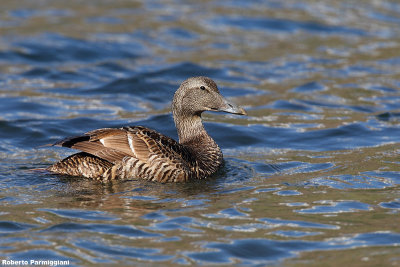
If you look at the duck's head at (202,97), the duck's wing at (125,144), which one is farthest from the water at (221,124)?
the duck's head at (202,97)

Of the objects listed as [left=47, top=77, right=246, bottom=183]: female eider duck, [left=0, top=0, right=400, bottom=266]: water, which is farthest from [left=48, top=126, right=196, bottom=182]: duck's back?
[left=0, top=0, right=400, bottom=266]: water

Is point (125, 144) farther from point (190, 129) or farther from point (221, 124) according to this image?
point (221, 124)

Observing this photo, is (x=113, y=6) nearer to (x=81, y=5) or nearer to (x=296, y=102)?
(x=81, y=5)

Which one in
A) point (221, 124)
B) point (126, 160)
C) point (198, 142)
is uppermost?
point (221, 124)

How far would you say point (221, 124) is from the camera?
38.9ft

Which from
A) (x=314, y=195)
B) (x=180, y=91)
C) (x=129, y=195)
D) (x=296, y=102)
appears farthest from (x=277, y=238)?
(x=296, y=102)

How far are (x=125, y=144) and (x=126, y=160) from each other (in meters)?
0.19

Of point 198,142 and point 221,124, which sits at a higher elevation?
point 221,124

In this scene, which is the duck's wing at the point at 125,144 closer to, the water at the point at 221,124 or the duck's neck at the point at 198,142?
the water at the point at 221,124

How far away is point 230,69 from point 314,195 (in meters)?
7.62

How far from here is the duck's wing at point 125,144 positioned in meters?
8.13

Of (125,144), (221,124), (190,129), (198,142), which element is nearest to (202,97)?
(190,129)

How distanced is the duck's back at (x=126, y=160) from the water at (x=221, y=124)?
0.19 m

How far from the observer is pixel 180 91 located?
9.28m
